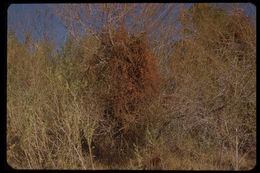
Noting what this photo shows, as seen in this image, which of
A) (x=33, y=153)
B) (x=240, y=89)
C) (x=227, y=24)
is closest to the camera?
(x=33, y=153)

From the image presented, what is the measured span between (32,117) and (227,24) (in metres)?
2.84

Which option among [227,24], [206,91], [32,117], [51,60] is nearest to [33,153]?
[32,117]

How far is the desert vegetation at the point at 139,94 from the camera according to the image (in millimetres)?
4383

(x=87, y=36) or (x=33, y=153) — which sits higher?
(x=87, y=36)

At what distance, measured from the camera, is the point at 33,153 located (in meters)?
4.30

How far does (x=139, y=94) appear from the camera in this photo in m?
4.69

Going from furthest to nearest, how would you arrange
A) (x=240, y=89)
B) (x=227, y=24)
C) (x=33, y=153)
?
(x=227, y=24) → (x=240, y=89) → (x=33, y=153)

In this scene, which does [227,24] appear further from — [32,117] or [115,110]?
[32,117]

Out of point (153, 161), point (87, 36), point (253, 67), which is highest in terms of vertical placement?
point (87, 36)

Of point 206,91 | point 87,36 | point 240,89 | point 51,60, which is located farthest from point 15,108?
point 240,89

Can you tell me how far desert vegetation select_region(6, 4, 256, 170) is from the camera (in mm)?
4383

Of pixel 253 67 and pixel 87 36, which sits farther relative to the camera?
pixel 87 36

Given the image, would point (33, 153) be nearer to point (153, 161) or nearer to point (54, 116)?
point (54, 116)

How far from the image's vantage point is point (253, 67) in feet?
15.1
